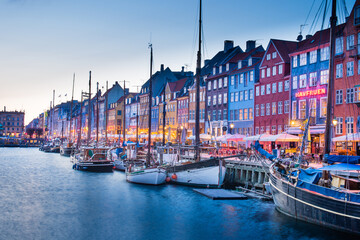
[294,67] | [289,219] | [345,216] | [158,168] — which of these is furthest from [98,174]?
[345,216]

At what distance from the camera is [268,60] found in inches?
2399

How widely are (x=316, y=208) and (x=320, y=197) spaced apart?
917mm

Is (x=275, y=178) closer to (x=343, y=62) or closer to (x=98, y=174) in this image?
(x=343, y=62)

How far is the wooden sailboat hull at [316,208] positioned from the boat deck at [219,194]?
555cm

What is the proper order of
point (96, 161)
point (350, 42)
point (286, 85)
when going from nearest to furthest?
point (350, 42) < point (96, 161) < point (286, 85)

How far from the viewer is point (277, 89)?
58.8 metres

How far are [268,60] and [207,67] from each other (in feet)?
80.6

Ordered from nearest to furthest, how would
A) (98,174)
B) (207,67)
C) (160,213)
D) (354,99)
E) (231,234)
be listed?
(231,234) → (160,213) → (354,99) → (98,174) → (207,67)

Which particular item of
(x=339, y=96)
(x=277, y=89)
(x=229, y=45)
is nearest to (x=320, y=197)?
(x=339, y=96)

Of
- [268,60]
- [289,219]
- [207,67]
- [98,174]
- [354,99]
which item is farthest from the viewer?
[207,67]

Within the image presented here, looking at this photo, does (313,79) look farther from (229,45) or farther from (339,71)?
(229,45)

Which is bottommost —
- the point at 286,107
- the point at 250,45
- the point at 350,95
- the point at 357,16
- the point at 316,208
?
the point at 316,208

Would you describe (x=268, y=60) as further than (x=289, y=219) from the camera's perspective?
Yes

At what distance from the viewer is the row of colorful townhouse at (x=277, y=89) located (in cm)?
4556
